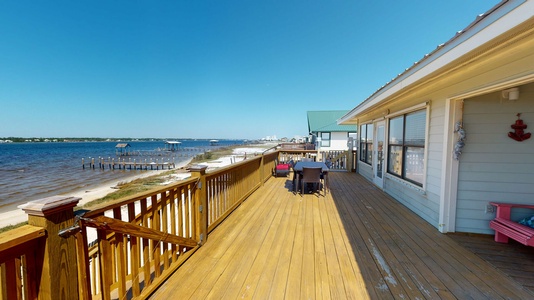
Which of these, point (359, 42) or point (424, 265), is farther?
point (359, 42)

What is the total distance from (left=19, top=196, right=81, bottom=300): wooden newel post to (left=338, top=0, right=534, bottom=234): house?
9.75 feet

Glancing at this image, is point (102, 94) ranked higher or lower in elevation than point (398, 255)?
higher

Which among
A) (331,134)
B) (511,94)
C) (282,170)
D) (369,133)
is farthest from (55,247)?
(331,134)

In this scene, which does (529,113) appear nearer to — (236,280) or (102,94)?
(236,280)

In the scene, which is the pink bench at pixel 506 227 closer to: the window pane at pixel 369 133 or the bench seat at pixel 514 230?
the bench seat at pixel 514 230

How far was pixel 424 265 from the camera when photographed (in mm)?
2182

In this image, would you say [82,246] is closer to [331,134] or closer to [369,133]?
[369,133]

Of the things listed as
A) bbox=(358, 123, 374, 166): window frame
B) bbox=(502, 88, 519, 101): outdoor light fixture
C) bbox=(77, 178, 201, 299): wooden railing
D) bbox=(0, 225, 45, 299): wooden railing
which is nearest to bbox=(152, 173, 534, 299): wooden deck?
bbox=(77, 178, 201, 299): wooden railing

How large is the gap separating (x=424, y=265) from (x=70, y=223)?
305 cm

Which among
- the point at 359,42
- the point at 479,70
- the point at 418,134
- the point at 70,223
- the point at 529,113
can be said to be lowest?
the point at 70,223

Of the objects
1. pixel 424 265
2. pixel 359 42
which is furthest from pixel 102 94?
pixel 424 265

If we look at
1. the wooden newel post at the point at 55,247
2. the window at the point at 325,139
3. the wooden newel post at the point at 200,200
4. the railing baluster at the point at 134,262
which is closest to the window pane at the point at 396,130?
the wooden newel post at the point at 200,200

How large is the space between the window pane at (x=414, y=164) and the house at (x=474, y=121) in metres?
0.03

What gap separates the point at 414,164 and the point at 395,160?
2.69ft
